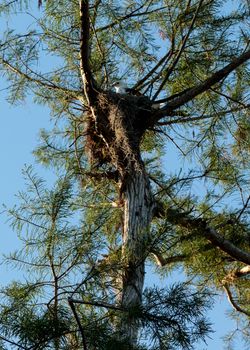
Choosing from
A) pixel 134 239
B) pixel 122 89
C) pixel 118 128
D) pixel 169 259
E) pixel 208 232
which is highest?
pixel 122 89

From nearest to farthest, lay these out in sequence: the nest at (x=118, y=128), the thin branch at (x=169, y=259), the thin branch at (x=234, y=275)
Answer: the nest at (x=118, y=128)
the thin branch at (x=169, y=259)
the thin branch at (x=234, y=275)

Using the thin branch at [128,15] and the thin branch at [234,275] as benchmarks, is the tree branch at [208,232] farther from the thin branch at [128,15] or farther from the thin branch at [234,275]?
the thin branch at [128,15]

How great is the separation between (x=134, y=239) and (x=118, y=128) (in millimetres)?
541

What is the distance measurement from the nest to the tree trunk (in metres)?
0.09

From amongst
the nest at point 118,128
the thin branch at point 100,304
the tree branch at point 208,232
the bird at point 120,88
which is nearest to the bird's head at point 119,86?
the bird at point 120,88

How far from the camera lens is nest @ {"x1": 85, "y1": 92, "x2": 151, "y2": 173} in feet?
11.0

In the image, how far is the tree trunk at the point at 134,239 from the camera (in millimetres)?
2654

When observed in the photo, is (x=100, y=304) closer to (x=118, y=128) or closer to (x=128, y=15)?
(x=118, y=128)

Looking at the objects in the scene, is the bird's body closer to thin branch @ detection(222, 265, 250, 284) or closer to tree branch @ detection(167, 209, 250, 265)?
tree branch @ detection(167, 209, 250, 265)

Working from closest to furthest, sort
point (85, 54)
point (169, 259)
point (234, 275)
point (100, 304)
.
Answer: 1. point (100, 304)
2. point (85, 54)
3. point (169, 259)
4. point (234, 275)

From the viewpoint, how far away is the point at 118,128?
3377 millimetres

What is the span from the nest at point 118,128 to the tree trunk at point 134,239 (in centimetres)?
9

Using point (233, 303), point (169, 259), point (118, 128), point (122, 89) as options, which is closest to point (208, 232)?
point (169, 259)

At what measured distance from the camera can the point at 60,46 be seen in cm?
380
